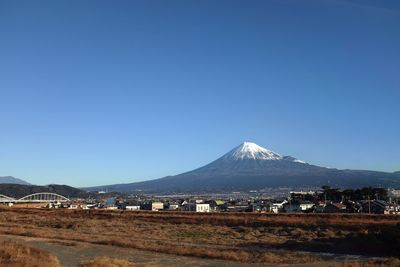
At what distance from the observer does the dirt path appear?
22625 mm

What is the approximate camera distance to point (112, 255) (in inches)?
989

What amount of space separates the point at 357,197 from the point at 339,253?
272 feet

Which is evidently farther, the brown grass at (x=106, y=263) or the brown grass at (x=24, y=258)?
the brown grass at (x=106, y=263)

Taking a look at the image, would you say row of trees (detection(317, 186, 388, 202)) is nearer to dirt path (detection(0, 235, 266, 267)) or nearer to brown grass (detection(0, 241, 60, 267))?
dirt path (detection(0, 235, 266, 267))

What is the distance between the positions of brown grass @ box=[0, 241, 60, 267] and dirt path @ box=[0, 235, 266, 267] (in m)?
0.68

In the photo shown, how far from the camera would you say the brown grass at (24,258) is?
67.7ft

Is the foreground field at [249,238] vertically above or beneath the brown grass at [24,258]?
beneath

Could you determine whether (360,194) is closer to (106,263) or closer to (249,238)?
(249,238)

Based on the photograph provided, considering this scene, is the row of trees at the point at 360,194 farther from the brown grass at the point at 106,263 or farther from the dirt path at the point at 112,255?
the brown grass at the point at 106,263

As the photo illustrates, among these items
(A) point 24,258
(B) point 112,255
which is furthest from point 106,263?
(B) point 112,255

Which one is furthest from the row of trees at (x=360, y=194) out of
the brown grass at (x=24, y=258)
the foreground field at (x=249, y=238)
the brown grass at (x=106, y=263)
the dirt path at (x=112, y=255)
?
Result: the brown grass at (x=106, y=263)

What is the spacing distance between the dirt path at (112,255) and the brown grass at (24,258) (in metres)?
0.68

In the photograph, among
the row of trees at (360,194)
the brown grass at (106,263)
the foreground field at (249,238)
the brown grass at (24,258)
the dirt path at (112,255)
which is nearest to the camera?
the brown grass at (24,258)

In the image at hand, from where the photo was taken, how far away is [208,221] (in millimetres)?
50844
